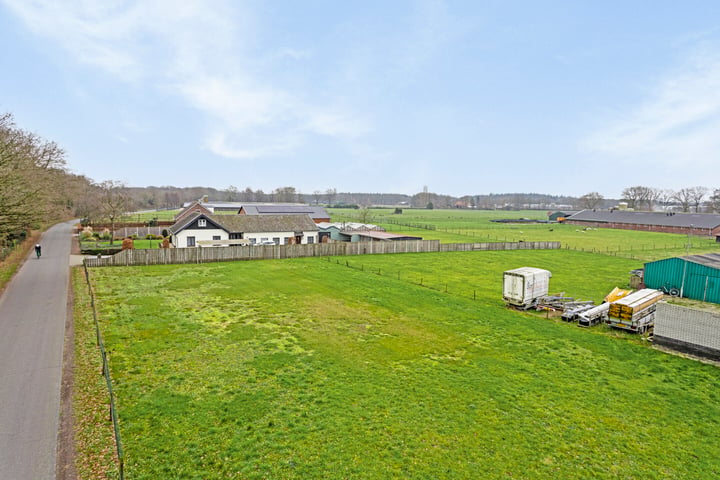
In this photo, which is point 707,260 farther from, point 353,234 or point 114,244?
point 114,244

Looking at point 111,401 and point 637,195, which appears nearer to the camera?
point 111,401

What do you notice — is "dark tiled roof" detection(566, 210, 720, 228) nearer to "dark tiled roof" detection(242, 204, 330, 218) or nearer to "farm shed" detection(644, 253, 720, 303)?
"farm shed" detection(644, 253, 720, 303)

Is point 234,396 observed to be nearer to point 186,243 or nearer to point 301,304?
point 301,304

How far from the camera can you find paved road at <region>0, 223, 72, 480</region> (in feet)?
32.4

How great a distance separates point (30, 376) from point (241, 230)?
36752mm

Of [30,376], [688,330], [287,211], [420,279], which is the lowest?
[420,279]

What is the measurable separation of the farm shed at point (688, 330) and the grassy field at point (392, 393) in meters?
0.97

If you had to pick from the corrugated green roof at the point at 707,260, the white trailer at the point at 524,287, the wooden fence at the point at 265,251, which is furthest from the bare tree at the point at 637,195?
the white trailer at the point at 524,287

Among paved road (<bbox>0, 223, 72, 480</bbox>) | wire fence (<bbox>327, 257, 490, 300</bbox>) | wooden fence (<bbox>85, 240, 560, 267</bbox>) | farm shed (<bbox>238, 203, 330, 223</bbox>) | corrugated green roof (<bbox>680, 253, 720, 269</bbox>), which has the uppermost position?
farm shed (<bbox>238, 203, 330, 223</bbox>)

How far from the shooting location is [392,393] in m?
13.5

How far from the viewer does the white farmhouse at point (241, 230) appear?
4722cm

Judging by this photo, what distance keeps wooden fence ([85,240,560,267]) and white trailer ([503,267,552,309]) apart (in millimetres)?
23326

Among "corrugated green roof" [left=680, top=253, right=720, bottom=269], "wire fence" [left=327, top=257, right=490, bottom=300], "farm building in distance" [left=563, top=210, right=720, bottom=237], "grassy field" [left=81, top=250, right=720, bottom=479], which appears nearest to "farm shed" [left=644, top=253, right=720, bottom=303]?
"corrugated green roof" [left=680, top=253, right=720, bottom=269]

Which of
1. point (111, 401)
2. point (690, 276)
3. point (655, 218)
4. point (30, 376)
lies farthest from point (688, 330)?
point (655, 218)
